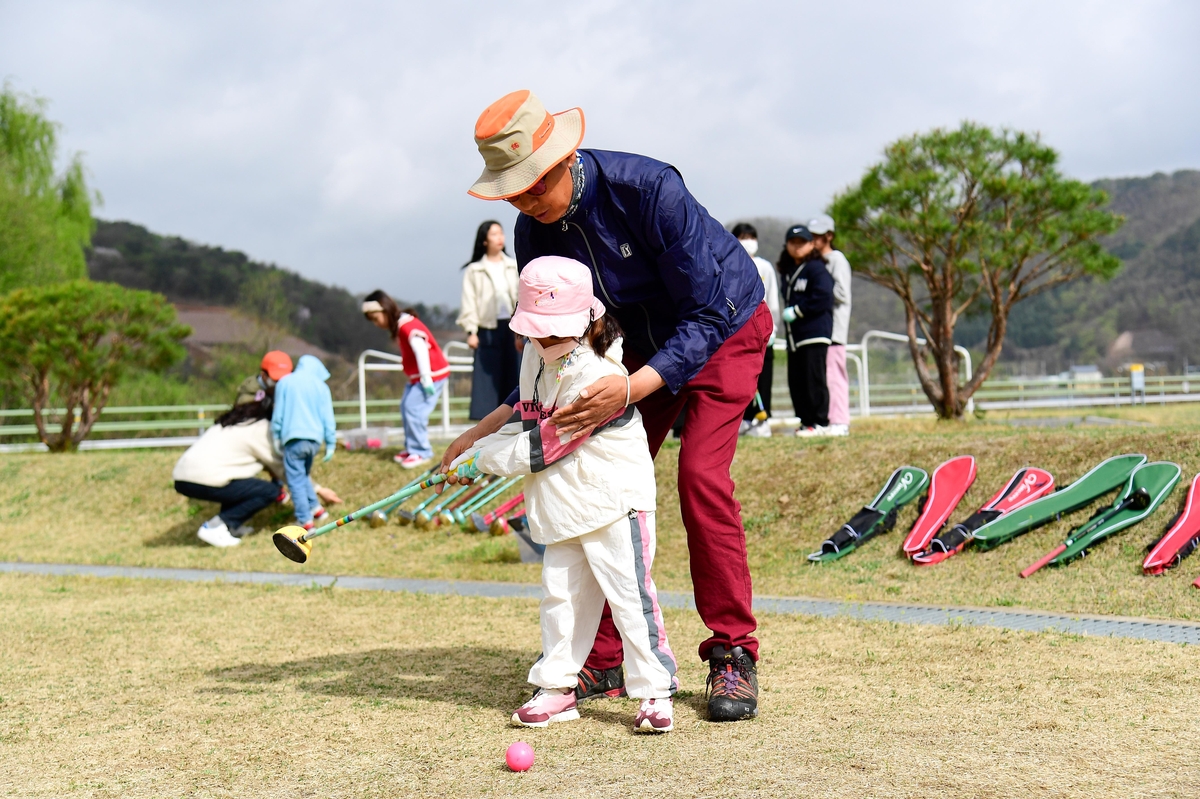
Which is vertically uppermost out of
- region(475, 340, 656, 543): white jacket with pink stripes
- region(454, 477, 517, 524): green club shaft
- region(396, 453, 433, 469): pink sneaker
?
region(475, 340, 656, 543): white jacket with pink stripes

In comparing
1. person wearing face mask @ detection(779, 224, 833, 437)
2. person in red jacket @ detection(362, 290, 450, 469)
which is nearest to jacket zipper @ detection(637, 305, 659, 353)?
person wearing face mask @ detection(779, 224, 833, 437)

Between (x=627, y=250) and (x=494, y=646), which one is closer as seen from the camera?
(x=627, y=250)

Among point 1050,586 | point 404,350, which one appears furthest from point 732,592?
point 404,350

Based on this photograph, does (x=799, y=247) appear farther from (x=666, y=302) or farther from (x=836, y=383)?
(x=666, y=302)

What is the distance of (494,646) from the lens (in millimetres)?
4723

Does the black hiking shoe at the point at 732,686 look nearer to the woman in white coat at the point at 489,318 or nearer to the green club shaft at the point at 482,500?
the green club shaft at the point at 482,500

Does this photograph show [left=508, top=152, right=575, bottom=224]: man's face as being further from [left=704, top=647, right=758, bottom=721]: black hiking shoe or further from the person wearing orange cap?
the person wearing orange cap

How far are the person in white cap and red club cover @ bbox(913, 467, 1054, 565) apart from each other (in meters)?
2.63

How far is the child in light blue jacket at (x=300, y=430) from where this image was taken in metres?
8.52

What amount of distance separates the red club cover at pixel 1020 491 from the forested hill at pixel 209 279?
178ft

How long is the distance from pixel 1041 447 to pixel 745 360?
378 cm

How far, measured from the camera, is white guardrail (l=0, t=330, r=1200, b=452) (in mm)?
16828

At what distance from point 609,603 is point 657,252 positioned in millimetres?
1125

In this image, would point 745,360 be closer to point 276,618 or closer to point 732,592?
point 732,592
